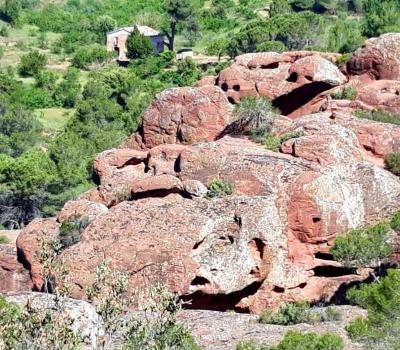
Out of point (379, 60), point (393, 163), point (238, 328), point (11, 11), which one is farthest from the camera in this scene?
point (11, 11)

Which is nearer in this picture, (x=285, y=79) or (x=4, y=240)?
(x=4, y=240)

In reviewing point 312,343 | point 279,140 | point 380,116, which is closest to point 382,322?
point 312,343

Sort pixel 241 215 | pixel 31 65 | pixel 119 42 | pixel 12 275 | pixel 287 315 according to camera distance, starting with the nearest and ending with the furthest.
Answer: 1. pixel 287 315
2. pixel 241 215
3. pixel 12 275
4. pixel 31 65
5. pixel 119 42

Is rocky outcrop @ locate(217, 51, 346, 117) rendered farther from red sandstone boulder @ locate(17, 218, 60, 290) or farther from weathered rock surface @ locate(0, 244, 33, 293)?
weathered rock surface @ locate(0, 244, 33, 293)

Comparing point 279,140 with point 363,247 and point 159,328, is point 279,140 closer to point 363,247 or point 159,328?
point 363,247

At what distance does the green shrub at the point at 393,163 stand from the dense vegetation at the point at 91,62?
3895 mm

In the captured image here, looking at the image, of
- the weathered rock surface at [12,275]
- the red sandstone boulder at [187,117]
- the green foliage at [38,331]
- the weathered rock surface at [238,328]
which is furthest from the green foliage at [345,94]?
the green foliage at [38,331]

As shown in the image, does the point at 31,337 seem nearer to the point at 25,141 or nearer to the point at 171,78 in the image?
the point at 25,141

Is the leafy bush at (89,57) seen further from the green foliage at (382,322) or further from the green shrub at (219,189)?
the green foliage at (382,322)

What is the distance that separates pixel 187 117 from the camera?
117 ft

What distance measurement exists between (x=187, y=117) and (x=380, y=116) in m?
7.86

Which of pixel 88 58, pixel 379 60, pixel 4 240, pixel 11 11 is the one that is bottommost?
pixel 11 11

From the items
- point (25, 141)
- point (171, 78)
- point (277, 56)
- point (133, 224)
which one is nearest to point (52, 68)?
point (171, 78)

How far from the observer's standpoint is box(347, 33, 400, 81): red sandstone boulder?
37.5 meters
